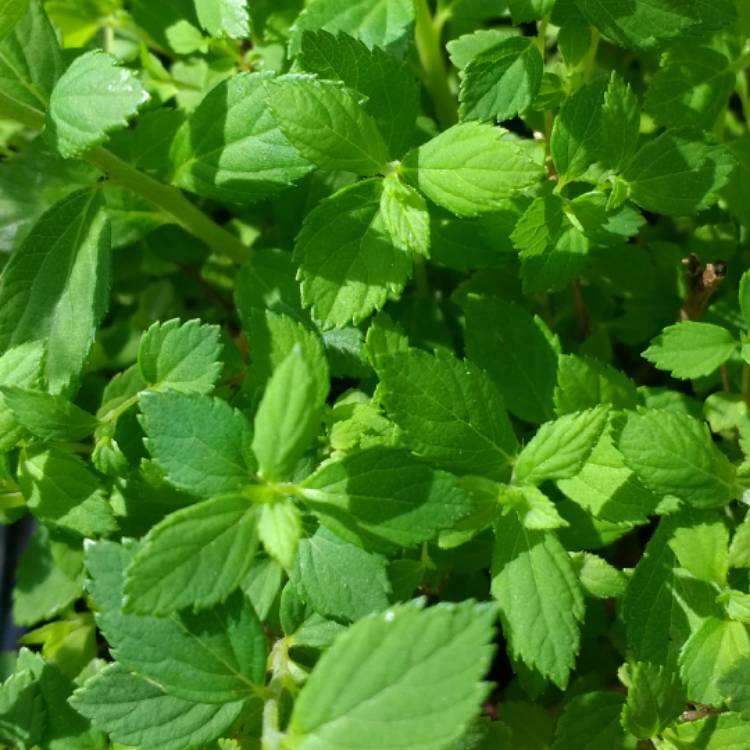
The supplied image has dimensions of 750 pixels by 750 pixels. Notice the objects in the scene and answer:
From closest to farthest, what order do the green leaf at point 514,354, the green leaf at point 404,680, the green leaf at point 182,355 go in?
the green leaf at point 404,680 → the green leaf at point 182,355 → the green leaf at point 514,354

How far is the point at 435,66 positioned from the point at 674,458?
2.93 feet

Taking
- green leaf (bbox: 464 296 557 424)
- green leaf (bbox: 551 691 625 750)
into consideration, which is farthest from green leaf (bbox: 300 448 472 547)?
green leaf (bbox: 551 691 625 750)

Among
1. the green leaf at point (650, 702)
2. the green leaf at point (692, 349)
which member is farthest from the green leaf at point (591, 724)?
the green leaf at point (692, 349)

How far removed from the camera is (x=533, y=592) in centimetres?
116

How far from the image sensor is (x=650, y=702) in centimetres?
119

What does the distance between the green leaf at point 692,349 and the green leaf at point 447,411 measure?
276 millimetres

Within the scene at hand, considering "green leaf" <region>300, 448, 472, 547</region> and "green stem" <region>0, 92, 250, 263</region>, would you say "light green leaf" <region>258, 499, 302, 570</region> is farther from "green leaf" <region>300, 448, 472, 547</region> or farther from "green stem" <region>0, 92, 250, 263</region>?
"green stem" <region>0, 92, 250, 263</region>

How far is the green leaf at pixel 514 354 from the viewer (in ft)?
4.58

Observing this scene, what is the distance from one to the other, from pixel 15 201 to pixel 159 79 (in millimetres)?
357

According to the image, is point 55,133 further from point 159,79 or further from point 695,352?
point 695,352

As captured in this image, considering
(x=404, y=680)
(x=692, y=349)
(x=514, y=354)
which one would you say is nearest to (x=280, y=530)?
(x=404, y=680)

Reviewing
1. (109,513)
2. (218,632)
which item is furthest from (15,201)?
(218,632)

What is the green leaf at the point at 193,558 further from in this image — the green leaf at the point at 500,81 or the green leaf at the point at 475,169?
the green leaf at the point at 500,81

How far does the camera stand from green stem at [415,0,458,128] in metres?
1.63
